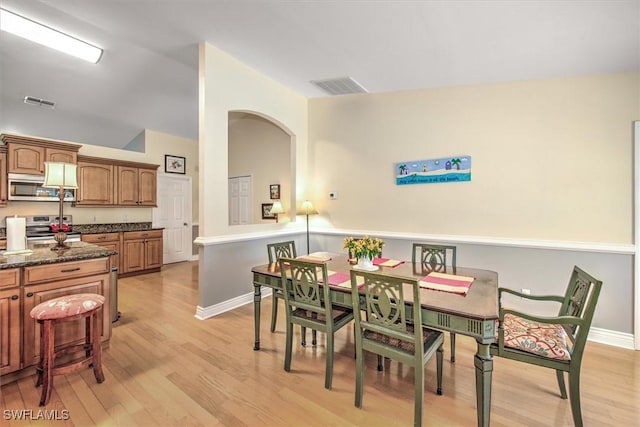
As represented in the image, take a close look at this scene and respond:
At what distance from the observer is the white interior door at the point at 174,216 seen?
630cm

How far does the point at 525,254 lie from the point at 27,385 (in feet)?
15.2

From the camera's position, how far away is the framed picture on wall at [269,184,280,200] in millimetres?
5645

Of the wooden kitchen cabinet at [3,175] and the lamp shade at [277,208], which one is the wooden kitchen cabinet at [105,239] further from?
the lamp shade at [277,208]

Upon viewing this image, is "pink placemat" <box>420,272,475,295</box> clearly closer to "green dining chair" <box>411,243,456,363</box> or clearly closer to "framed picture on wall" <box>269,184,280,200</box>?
"green dining chair" <box>411,243,456,363</box>

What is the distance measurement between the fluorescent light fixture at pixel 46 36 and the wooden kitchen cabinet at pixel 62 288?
285 centimetres

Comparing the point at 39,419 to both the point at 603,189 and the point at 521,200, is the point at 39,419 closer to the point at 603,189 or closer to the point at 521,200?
the point at 521,200

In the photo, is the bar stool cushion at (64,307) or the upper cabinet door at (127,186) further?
the upper cabinet door at (127,186)

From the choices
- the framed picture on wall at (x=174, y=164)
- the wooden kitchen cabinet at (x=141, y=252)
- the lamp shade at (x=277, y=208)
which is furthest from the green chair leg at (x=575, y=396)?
Result: the framed picture on wall at (x=174, y=164)

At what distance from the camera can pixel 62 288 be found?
7.29 feet

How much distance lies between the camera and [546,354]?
65.2 inches

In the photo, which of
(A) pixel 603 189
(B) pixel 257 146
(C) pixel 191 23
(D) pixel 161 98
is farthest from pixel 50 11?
(A) pixel 603 189

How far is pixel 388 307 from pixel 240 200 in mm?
5167

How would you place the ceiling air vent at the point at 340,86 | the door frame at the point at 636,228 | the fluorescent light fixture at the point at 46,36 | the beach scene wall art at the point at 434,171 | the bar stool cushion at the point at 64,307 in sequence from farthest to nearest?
the ceiling air vent at the point at 340,86 < the beach scene wall art at the point at 434,171 < the fluorescent light fixture at the point at 46,36 < the door frame at the point at 636,228 < the bar stool cushion at the point at 64,307

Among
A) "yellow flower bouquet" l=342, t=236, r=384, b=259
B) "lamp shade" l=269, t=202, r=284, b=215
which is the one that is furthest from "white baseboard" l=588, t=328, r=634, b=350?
"lamp shade" l=269, t=202, r=284, b=215
